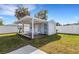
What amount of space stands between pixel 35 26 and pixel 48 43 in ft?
2.49

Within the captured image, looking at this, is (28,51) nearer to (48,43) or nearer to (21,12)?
(48,43)

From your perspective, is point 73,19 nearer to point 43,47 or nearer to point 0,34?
point 43,47

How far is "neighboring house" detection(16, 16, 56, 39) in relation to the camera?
6211mm

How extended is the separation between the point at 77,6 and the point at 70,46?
1.38 meters

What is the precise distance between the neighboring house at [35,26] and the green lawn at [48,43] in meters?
0.20

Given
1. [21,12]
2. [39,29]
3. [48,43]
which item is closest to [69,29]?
[48,43]

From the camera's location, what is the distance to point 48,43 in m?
6.16

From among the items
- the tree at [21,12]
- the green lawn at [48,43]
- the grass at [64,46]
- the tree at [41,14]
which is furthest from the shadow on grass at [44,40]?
the tree at [21,12]

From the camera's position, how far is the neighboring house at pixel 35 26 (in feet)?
20.4

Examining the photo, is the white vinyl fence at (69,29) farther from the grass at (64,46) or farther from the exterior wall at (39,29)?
the exterior wall at (39,29)

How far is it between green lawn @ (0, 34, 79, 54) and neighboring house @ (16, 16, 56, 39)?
0.20 meters

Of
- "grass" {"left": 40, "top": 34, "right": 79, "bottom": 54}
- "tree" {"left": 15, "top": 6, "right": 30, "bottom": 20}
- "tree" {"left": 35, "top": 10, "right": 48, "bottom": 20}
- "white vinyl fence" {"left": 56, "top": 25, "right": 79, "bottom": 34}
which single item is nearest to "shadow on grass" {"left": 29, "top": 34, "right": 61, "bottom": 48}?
"grass" {"left": 40, "top": 34, "right": 79, "bottom": 54}

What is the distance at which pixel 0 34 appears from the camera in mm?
6203
